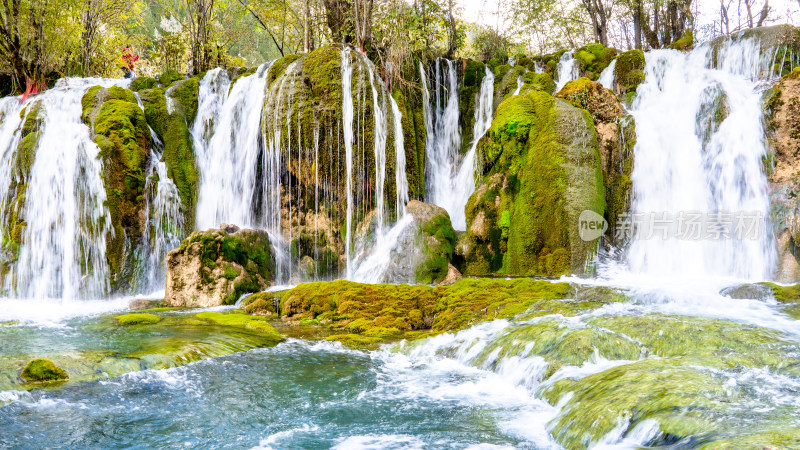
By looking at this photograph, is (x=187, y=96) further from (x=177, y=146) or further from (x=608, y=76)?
(x=608, y=76)

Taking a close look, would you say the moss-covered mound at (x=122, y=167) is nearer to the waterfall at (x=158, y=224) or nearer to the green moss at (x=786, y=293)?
the waterfall at (x=158, y=224)

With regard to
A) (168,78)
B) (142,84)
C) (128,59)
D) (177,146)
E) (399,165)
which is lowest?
(399,165)

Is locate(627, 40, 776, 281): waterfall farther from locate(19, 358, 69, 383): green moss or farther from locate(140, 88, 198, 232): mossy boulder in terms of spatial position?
locate(140, 88, 198, 232): mossy boulder

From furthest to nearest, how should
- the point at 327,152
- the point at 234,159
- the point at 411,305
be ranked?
the point at 234,159
the point at 327,152
the point at 411,305

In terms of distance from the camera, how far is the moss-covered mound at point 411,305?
25.3ft

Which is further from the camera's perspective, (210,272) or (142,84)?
(142,84)

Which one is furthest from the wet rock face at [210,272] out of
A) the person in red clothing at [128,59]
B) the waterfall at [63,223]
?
the person in red clothing at [128,59]

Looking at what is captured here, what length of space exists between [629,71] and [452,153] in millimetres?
5866

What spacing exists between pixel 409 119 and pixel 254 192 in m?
4.86

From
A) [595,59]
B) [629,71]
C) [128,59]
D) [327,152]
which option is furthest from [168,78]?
[629,71]

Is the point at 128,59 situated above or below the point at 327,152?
above

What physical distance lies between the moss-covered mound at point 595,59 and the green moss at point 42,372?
53.3ft

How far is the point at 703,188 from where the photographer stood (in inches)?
469

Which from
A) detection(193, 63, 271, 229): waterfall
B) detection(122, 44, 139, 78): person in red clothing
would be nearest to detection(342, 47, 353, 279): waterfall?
detection(193, 63, 271, 229): waterfall
